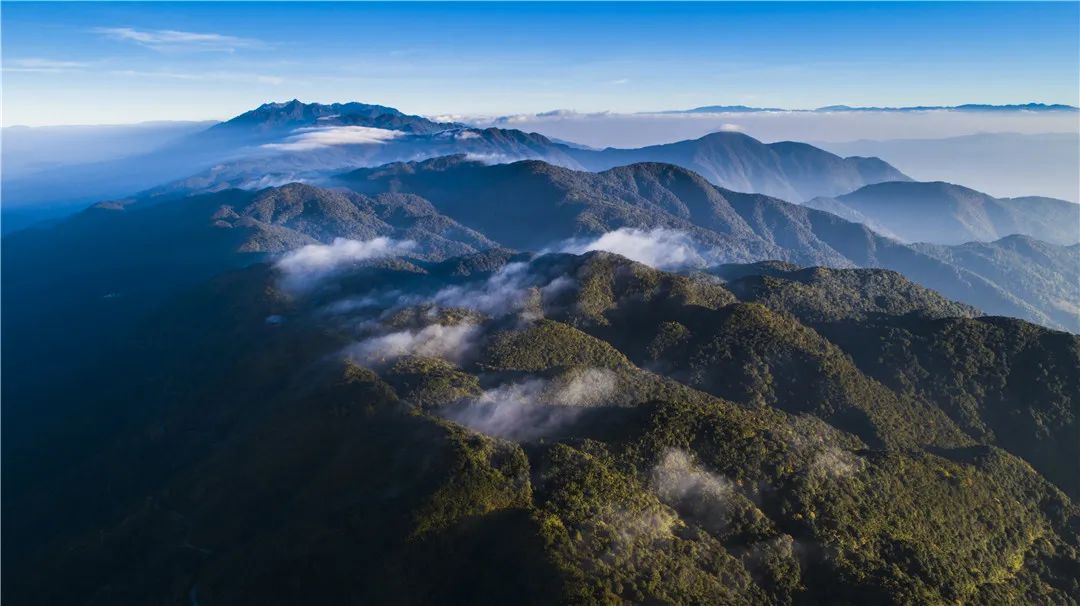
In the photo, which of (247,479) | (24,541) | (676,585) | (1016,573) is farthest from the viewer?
(24,541)

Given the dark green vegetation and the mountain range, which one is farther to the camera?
the mountain range

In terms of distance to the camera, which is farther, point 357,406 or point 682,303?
point 682,303

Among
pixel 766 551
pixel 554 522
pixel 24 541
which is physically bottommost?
pixel 24 541

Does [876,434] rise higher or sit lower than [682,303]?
lower

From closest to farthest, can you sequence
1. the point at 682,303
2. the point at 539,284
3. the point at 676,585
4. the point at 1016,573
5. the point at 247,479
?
the point at 676,585
the point at 1016,573
the point at 247,479
the point at 682,303
the point at 539,284

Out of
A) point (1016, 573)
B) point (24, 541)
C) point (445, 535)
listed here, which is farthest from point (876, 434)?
point (24, 541)

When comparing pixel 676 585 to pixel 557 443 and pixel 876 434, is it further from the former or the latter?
pixel 876 434

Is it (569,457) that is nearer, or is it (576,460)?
(576,460)

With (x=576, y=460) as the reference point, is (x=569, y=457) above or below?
above
